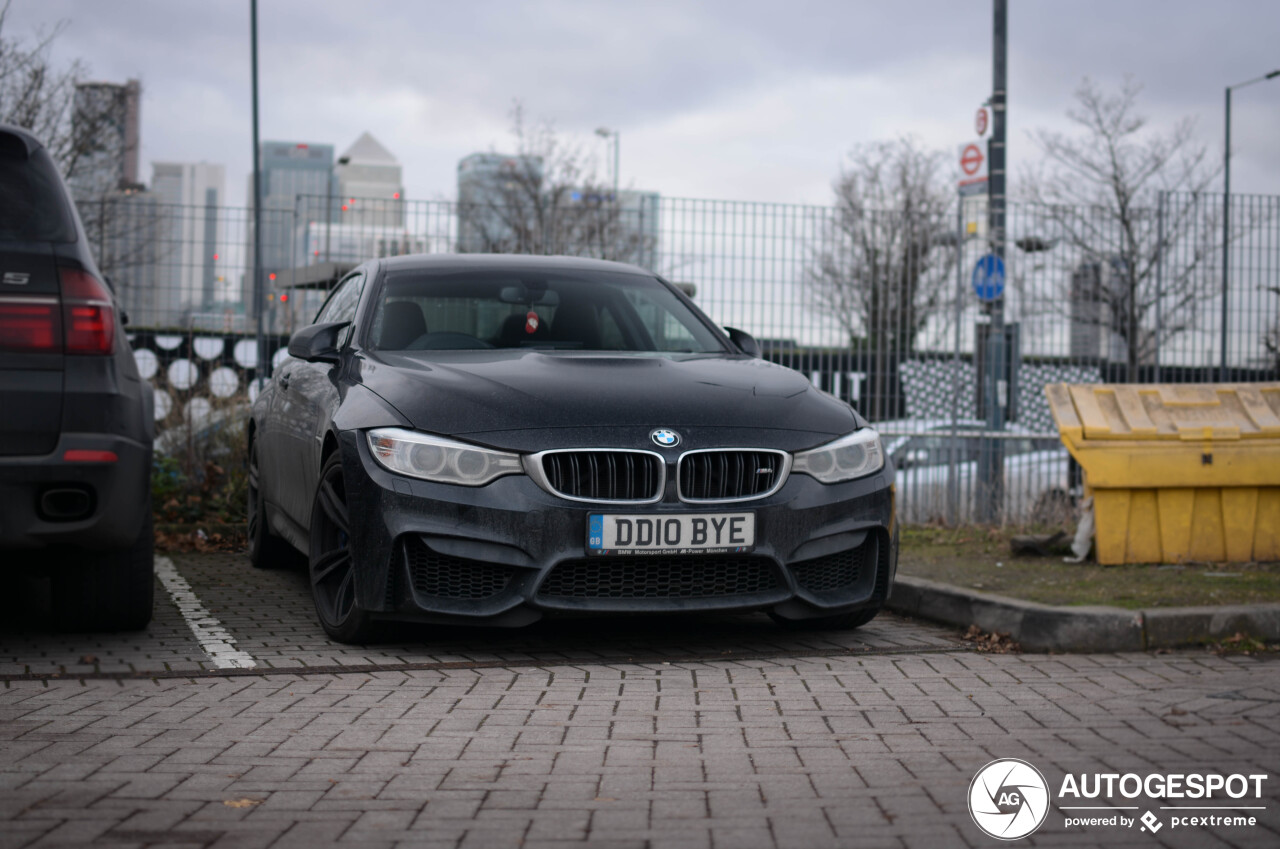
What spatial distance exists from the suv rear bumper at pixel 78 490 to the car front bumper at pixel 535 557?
2.47ft

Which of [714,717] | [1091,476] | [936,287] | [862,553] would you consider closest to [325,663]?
[714,717]

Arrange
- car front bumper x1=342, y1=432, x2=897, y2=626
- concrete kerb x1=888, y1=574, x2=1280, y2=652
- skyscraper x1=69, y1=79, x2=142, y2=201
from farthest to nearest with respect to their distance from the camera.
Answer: skyscraper x1=69, y1=79, x2=142, y2=201, concrete kerb x1=888, y1=574, x2=1280, y2=652, car front bumper x1=342, y1=432, x2=897, y2=626

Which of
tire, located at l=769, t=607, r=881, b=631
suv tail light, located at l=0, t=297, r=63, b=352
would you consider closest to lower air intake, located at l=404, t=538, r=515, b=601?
tire, located at l=769, t=607, r=881, b=631

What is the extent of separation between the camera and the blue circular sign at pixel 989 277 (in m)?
10.8

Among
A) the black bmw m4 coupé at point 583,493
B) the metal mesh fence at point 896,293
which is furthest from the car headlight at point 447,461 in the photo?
the metal mesh fence at point 896,293

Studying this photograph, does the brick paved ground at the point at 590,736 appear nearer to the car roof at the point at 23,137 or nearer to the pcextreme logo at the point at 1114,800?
the pcextreme logo at the point at 1114,800

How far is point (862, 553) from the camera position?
534cm

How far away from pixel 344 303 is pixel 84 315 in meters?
2.29

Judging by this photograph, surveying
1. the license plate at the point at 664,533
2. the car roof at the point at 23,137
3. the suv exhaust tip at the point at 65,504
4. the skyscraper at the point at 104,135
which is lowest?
the license plate at the point at 664,533

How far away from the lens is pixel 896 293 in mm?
10867

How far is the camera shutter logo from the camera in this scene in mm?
3047

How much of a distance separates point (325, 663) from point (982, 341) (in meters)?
7.14

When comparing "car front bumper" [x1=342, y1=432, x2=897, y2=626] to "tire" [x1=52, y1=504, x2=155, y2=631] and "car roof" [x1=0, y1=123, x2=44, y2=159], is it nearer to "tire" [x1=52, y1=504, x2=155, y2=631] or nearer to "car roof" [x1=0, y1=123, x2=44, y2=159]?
"tire" [x1=52, y1=504, x2=155, y2=631]

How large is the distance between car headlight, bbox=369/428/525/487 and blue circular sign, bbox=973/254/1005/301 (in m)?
6.74
